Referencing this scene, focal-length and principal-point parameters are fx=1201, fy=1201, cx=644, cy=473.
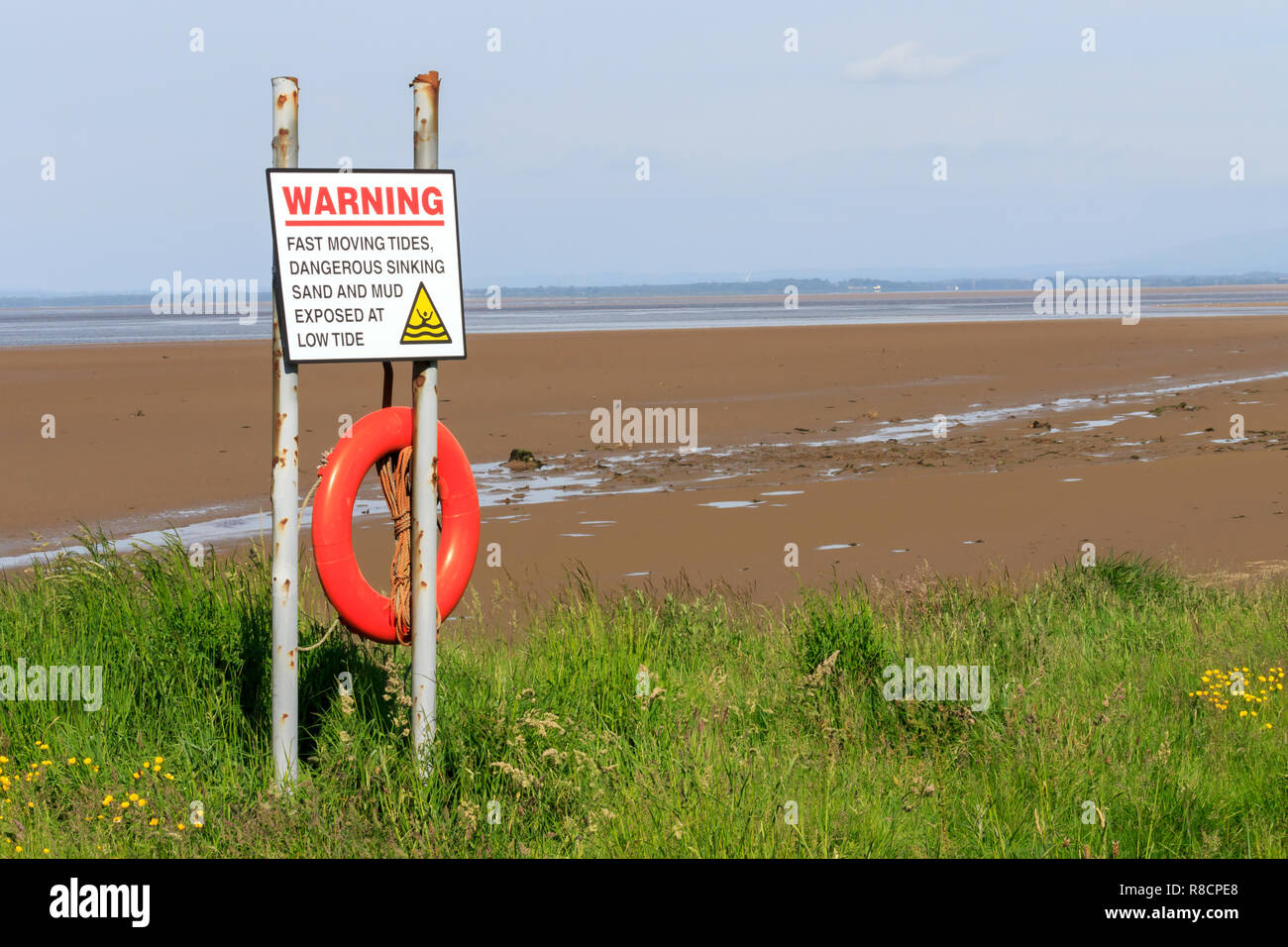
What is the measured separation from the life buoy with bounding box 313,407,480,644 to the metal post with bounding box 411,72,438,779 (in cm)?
19

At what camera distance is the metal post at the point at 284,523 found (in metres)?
3.93

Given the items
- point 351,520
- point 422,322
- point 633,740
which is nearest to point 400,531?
point 351,520

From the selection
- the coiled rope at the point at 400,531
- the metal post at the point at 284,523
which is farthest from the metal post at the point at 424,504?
the metal post at the point at 284,523

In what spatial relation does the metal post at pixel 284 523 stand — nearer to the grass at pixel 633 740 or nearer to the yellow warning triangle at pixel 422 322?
the grass at pixel 633 740

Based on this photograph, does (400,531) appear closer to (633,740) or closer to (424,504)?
(424,504)

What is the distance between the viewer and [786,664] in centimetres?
504

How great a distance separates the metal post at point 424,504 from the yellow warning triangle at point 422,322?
96 millimetres

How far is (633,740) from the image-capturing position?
4.16 m

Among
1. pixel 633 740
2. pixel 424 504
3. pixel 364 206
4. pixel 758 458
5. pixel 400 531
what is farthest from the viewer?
pixel 758 458

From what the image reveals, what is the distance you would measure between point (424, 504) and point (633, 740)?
1.08 metres

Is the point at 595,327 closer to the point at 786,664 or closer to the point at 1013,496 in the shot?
the point at 1013,496

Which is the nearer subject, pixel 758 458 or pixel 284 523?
pixel 284 523

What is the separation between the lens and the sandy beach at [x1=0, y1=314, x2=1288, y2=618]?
9.70 m

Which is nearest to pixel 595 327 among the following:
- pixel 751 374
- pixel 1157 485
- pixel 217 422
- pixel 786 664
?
pixel 751 374
